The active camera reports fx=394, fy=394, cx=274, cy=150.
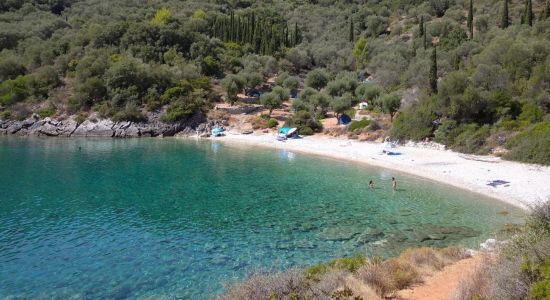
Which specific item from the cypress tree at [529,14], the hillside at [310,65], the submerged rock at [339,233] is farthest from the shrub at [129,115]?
the cypress tree at [529,14]

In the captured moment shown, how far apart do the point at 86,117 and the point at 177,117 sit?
17201 millimetres

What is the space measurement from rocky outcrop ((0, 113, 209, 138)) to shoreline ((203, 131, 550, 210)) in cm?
2201

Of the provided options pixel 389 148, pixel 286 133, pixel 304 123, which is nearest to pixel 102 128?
pixel 286 133

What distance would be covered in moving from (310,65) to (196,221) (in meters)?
86.8

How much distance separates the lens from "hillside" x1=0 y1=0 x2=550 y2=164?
4506cm

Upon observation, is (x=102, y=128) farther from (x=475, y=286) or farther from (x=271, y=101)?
(x=475, y=286)

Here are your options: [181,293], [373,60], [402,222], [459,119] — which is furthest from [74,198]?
[373,60]

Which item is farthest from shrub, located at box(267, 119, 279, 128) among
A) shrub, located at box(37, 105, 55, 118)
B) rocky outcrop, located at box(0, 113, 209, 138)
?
shrub, located at box(37, 105, 55, 118)

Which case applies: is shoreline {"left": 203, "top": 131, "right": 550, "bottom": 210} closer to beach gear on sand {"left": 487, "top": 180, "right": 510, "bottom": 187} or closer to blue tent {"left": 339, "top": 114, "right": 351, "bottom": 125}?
beach gear on sand {"left": 487, "top": 180, "right": 510, "bottom": 187}

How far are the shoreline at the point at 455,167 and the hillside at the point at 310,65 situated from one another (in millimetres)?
2646

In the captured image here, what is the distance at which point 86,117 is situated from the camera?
240ft

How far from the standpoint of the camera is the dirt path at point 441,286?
1169 centimetres

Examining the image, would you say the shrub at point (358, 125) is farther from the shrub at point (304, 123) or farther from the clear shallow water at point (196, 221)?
the clear shallow water at point (196, 221)

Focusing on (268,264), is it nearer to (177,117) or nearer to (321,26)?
(177,117)
